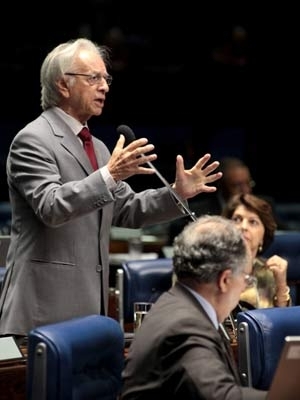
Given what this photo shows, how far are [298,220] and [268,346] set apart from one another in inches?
277

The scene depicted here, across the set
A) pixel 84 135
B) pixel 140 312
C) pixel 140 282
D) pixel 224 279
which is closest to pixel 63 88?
pixel 84 135

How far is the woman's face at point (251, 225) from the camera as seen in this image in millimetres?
5176

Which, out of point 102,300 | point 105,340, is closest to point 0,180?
point 102,300

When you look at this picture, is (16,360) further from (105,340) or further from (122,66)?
(122,66)

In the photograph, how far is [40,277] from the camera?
3.71 metres

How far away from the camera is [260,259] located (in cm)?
521

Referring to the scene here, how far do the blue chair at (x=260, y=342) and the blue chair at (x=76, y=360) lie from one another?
0.45 metres

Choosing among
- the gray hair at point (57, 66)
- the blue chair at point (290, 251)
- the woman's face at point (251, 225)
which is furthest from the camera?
the blue chair at point (290, 251)

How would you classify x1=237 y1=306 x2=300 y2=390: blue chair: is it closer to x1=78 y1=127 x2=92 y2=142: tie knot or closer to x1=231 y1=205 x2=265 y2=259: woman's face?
x1=78 y1=127 x2=92 y2=142: tie knot

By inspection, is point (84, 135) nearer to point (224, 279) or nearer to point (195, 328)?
point (224, 279)

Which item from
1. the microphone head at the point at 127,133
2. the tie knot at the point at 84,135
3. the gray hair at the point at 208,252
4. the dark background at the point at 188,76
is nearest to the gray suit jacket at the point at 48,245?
the tie knot at the point at 84,135

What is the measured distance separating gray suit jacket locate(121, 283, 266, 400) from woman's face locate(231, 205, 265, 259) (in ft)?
7.53

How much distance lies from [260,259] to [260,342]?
177 centimetres

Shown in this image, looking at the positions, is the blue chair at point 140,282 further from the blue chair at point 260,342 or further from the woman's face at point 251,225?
the blue chair at point 260,342
